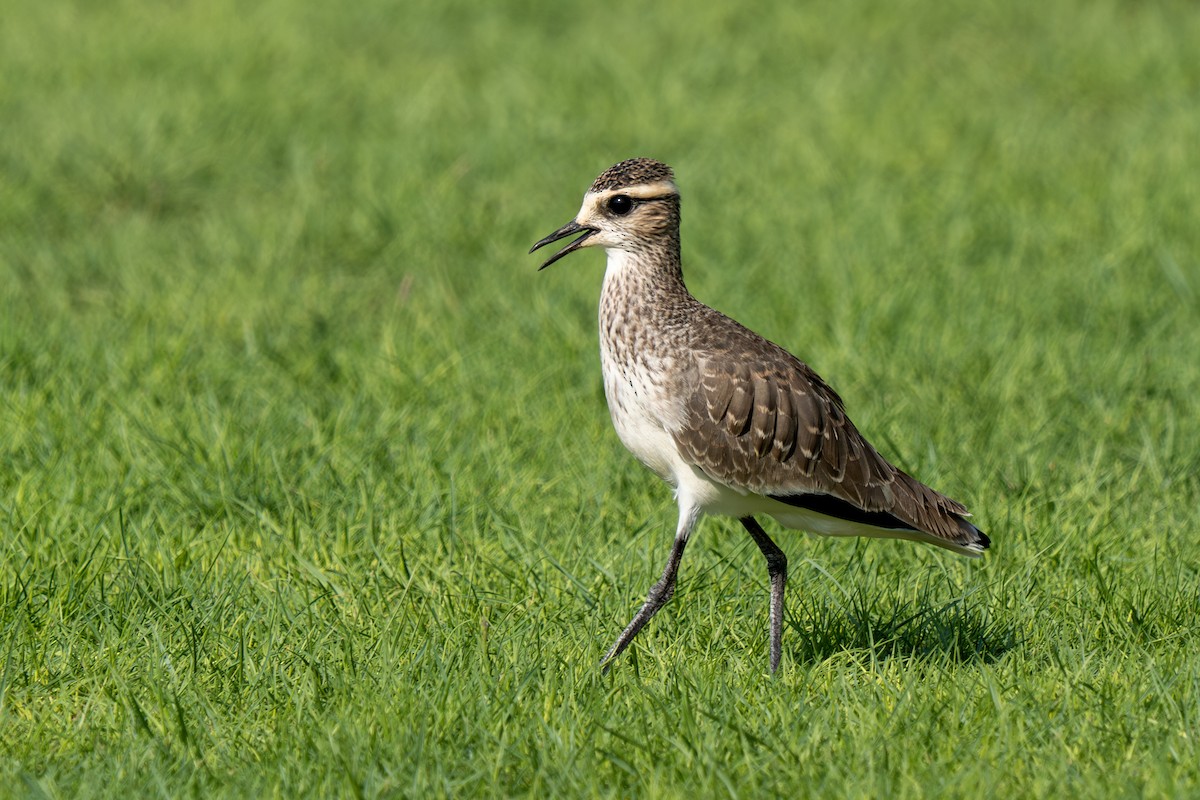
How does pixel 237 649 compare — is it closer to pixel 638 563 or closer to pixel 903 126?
pixel 638 563

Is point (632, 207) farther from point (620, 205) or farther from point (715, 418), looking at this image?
point (715, 418)

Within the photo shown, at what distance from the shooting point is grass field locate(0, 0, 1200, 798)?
443 centimetres

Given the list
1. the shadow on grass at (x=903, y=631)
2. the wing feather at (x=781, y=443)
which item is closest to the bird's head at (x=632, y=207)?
the wing feather at (x=781, y=443)

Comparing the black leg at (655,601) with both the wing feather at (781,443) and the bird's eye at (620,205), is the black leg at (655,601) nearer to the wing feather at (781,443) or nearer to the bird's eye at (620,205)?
the wing feather at (781,443)

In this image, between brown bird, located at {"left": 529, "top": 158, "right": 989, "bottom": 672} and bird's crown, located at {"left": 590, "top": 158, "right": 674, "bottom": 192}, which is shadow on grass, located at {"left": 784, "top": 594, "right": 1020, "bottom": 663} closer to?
brown bird, located at {"left": 529, "top": 158, "right": 989, "bottom": 672}

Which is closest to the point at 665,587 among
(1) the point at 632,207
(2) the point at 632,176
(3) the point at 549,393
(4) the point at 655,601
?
(4) the point at 655,601

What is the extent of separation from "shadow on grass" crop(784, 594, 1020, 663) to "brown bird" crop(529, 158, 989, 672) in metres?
0.23

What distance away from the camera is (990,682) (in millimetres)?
4594

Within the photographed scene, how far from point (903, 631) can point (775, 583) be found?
17.7 inches

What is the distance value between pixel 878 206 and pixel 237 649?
5838mm

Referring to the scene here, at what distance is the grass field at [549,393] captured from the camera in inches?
174

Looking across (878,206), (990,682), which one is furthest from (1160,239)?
(990,682)

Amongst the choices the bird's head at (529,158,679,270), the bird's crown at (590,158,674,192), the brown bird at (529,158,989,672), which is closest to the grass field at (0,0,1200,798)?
the brown bird at (529,158,989,672)

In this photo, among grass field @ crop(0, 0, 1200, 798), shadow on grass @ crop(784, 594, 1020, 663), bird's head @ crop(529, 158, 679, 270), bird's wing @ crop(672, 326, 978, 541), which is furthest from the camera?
bird's head @ crop(529, 158, 679, 270)
